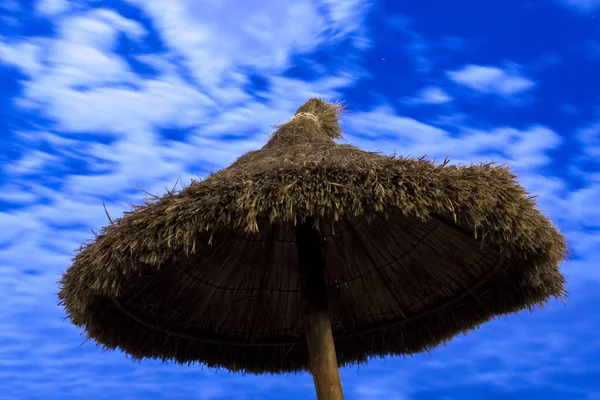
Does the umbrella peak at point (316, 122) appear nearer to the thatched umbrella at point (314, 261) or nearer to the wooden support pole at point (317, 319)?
the thatched umbrella at point (314, 261)

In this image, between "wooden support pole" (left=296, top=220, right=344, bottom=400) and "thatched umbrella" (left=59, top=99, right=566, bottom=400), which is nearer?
"thatched umbrella" (left=59, top=99, right=566, bottom=400)

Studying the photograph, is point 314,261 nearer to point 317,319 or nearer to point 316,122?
point 317,319

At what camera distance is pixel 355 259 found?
5066 millimetres

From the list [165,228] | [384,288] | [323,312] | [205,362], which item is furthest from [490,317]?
[165,228]

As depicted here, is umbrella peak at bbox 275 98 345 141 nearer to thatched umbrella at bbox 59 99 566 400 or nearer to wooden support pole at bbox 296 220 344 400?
thatched umbrella at bbox 59 99 566 400

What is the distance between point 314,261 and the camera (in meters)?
4.38

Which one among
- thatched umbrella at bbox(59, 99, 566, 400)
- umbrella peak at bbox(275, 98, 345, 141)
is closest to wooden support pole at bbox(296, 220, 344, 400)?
thatched umbrella at bbox(59, 99, 566, 400)

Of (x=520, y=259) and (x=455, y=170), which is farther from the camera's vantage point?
(x=520, y=259)

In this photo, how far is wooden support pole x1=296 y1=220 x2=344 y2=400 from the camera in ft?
13.2

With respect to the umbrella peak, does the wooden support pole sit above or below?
below

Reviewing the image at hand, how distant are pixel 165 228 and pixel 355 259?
2013 mm

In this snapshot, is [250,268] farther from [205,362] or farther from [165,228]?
[165,228]

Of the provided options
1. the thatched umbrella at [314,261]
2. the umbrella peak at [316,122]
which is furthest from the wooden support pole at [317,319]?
the umbrella peak at [316,122]

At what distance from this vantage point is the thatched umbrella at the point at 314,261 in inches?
133
